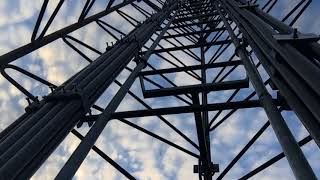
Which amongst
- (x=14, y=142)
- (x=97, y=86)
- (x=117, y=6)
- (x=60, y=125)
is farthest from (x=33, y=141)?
(x=117, y=6)

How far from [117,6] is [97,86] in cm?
587

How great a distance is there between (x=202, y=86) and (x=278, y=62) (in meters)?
1.83

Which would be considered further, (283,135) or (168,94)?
(168,94)

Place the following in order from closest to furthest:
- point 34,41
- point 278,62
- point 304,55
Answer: point 304,55 < point 278,62 < point 34,41

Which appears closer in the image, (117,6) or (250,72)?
(250,72)

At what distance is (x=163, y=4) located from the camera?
48.2ft

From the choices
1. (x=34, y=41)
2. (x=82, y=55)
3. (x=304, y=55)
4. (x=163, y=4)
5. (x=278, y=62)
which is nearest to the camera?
(x=304, y=55)

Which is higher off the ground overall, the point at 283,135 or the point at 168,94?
the point at 168,94

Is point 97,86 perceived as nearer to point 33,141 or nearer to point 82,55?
point 33,141

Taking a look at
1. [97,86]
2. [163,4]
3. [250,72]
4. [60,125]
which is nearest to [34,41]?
[97,86]

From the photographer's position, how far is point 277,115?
4.76 m

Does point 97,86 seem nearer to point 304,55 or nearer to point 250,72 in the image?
point 250,72

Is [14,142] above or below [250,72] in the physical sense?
below

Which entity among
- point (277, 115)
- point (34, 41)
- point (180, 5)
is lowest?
point (277, 115)
